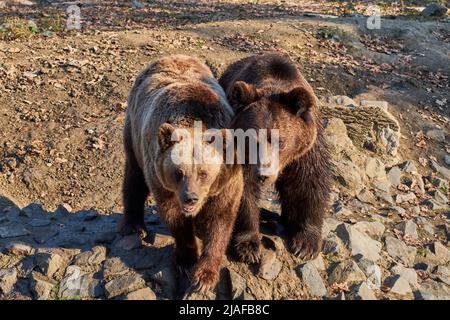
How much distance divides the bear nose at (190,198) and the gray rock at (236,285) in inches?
47.0

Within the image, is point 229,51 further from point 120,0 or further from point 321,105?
point 120,0

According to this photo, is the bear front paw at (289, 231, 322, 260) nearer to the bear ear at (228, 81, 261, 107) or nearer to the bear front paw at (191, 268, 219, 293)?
the bear front paw at (191, 268, 219, 293)

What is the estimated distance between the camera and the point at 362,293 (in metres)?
5.40

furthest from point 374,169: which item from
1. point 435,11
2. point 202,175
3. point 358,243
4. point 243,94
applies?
point 435,11

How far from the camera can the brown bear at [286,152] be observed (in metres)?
5.05

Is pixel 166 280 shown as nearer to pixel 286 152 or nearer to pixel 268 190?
pixel 286 152

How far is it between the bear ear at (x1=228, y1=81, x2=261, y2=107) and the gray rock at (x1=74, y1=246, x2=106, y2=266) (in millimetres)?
2023

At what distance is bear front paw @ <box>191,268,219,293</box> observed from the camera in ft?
15.9

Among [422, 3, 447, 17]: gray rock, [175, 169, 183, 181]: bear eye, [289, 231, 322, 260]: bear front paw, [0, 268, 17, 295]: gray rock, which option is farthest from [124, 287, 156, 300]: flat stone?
[422, 3, 447, 17]: gray rock

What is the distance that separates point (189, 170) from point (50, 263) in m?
1.99

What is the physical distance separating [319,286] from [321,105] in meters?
4.56

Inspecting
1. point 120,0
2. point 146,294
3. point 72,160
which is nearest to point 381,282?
point 146,294

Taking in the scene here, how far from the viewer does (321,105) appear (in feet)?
30.8

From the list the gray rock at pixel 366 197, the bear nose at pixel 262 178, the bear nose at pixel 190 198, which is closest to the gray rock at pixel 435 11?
the gray rock at pixel 366 197
